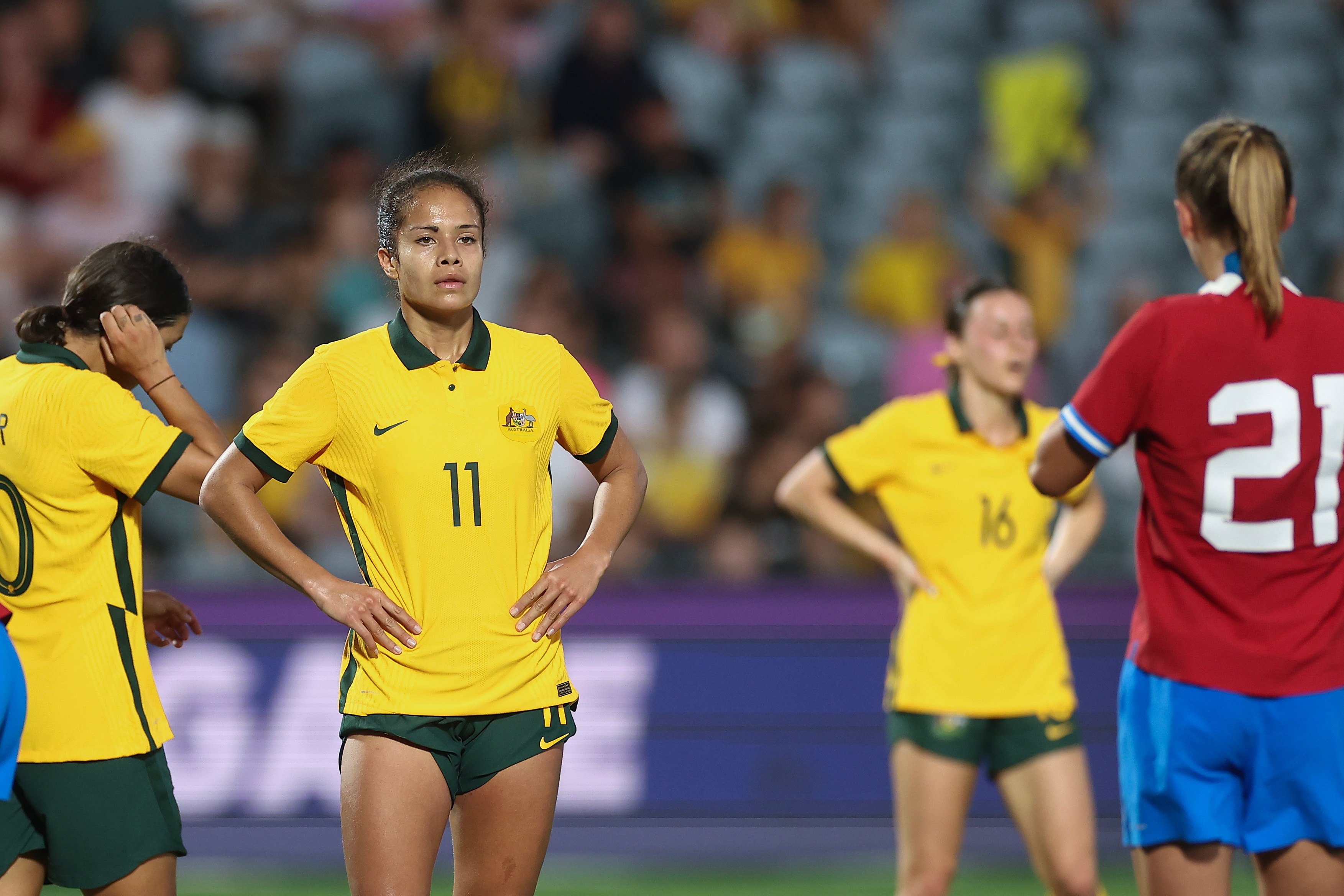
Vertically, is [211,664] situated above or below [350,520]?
below

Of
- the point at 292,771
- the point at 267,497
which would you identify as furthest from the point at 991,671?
the point at 267,497

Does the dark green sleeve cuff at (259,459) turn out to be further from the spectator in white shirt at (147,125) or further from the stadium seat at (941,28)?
the stadium seat at (941,28)

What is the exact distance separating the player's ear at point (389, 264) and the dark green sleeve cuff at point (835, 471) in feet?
7.68

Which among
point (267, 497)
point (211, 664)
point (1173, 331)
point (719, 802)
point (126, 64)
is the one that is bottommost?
point (719, 802)

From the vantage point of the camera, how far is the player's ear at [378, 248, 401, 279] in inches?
146

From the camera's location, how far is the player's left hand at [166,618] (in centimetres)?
409

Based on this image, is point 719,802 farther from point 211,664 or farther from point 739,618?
point 211,664

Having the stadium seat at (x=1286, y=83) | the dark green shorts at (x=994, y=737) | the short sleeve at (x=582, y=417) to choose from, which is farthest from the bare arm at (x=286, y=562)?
the stadium seat at (x=1286, y=83)

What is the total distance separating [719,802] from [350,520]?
3898mm

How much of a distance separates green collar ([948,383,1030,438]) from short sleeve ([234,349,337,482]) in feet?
8.36

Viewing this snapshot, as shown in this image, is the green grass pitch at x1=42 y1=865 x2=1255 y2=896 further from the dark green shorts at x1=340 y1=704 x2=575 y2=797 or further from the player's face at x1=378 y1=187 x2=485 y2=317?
the player's face at x1=378 y1=187 x2=485 y2=317

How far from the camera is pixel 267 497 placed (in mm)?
8656

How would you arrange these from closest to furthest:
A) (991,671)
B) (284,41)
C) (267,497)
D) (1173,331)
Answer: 1. (1173,331)
2. (991,671)
3. (267,497)
4. (284,41)

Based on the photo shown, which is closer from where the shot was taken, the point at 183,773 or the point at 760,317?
the point at 183,773
